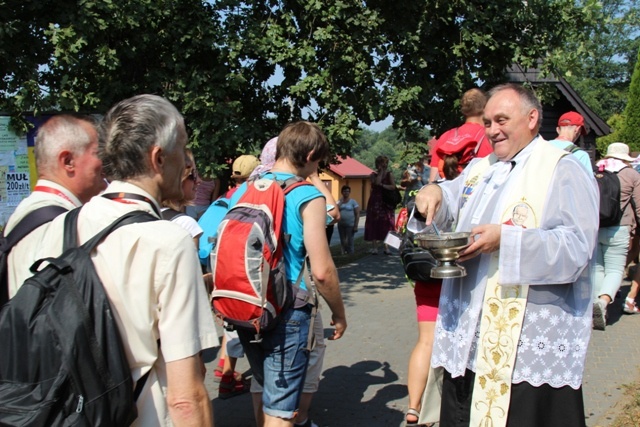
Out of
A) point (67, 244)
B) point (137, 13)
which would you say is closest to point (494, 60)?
point (137, 13)

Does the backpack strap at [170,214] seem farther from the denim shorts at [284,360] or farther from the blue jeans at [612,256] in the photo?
the blue jeans at [612,256]

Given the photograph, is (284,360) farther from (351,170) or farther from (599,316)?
(351,170)

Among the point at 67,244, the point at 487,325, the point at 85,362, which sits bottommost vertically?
the point at 487,325

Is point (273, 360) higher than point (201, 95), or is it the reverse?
point (201, 95)

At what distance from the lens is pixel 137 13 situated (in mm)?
7660

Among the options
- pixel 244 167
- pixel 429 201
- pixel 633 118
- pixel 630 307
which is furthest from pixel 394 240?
pixel 633 118

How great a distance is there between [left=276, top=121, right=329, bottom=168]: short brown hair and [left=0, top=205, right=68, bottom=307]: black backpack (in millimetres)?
1290

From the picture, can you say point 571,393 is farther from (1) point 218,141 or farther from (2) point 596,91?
(2) point 596,91

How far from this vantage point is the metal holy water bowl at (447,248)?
2.54 meters

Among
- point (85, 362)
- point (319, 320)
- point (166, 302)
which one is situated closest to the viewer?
point (85, 362)

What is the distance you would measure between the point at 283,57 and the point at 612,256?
493cm

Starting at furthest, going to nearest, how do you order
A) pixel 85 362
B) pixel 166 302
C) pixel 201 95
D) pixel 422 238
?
1. pixel 201 95
2. pixel 422 238
3. pixel 166 302
4. pixel 85 362

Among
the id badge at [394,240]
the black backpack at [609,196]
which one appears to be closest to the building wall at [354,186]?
the black backpack at [609,196]

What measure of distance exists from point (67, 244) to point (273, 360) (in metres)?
1.55
